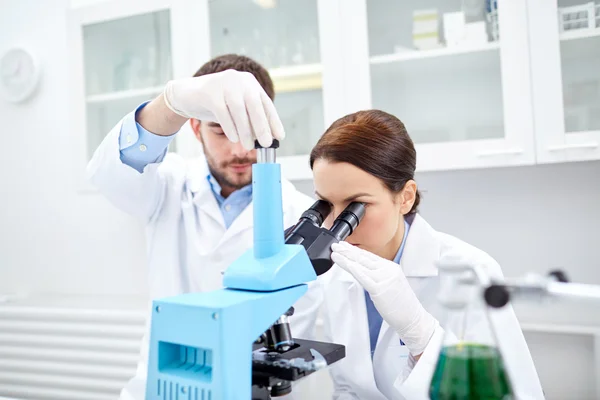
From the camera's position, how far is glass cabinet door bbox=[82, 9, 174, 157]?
7.00 feet

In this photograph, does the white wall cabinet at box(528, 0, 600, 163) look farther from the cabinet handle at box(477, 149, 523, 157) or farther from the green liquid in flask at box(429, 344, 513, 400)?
the green liquid in flask at box(429, 344, 513, 400)

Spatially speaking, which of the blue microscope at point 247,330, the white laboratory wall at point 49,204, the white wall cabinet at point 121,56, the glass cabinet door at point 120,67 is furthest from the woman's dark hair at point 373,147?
the white laboratory wall at point 49,204

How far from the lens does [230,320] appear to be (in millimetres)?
635

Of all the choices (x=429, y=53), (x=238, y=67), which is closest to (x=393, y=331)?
(x=238, y=67)

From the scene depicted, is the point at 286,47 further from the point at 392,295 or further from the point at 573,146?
the point at 392,295

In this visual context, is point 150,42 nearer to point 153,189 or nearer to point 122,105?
point 122,105

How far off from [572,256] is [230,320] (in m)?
1.71

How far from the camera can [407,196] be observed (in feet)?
4.38

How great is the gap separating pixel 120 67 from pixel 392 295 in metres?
1.77

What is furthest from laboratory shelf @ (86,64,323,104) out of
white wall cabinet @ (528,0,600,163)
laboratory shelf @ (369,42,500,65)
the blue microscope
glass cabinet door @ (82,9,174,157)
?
the blue microscope

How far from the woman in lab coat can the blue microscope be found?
30 centimetres

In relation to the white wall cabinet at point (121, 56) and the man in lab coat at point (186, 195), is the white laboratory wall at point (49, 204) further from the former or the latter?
the man in lab coat at point (186, 195)

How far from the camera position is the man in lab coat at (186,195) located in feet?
4.39

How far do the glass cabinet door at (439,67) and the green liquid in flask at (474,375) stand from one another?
4.30 feet
